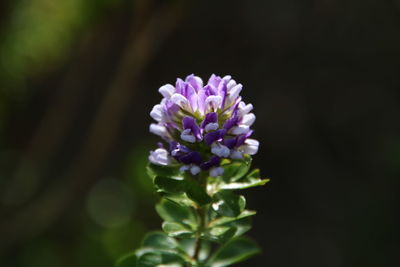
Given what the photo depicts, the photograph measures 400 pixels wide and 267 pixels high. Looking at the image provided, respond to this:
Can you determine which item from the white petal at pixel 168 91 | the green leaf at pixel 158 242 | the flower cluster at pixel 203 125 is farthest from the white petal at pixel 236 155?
the green leaf at pixel 158 242

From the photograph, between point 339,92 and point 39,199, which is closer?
point 39,199

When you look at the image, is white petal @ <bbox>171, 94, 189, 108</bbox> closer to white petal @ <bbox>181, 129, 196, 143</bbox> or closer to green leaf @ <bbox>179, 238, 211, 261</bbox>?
white petal @ <bbox>181, 129, 196, 143</bbox>

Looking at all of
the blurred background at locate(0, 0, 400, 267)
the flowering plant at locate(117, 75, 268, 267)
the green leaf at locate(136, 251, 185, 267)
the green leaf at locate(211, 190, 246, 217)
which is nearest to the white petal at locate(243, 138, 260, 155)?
the flowering plant at locate(117, 75, 268, 267)

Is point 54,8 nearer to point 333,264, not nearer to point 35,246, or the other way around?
point 35,246

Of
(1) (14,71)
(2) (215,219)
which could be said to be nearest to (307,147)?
(1) (14,71)

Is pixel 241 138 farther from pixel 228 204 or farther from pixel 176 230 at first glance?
pixel 176 230
